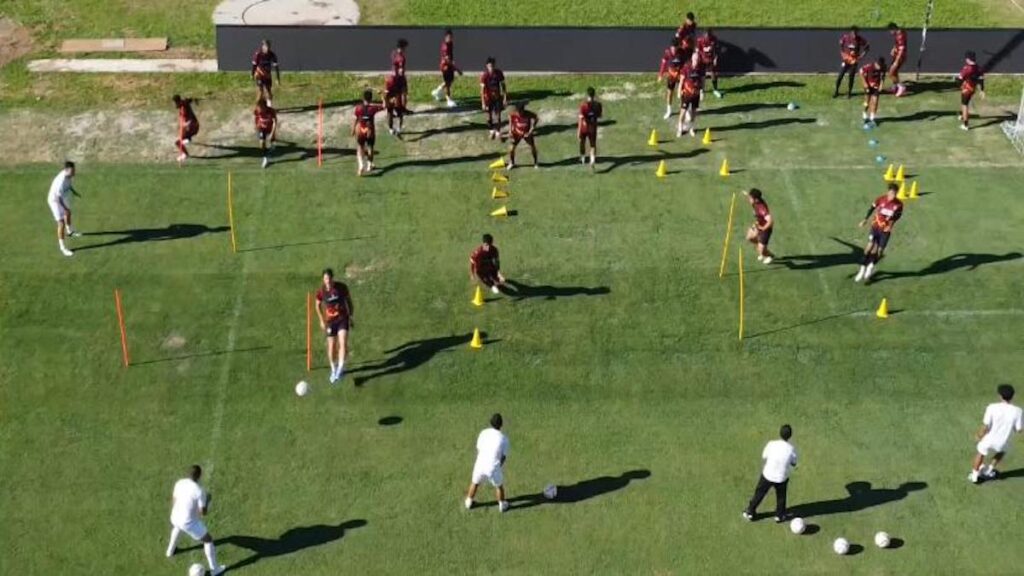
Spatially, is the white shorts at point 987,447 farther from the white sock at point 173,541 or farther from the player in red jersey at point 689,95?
the white sock at point 173,541

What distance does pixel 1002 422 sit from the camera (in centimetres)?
1592

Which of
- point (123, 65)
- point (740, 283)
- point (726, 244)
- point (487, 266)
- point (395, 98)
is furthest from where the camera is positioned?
point (123, 65)

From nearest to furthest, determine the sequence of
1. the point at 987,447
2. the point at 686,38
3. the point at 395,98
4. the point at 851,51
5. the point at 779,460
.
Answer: the point at 779,460, the point at 987,447, the point at 395,98, the point at 851,51, the point at 686,38

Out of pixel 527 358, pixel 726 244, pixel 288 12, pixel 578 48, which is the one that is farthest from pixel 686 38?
pixel 288 12

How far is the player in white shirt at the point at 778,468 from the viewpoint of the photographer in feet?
49.6

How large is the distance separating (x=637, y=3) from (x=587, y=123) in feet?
29.0

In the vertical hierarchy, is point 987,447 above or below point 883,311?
below

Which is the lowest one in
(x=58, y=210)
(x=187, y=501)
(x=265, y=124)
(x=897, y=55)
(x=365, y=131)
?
(x=187, y=501)

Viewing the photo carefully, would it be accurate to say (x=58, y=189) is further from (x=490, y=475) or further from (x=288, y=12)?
(x=288, y=12)

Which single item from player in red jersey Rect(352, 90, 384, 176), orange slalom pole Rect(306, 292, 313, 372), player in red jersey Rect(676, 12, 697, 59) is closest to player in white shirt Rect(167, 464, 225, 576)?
orange slalom pole Rect(306, 292, 313, 372)

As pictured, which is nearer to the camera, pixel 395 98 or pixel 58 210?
pixel 58 210

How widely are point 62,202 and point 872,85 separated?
56.0 ft

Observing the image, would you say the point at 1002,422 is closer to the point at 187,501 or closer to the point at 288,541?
the point at 288,541

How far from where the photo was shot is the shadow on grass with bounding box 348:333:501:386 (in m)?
18.7
